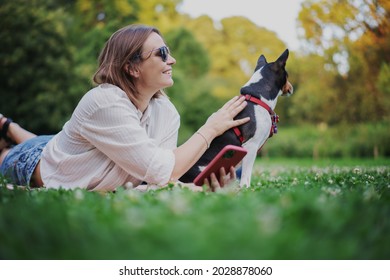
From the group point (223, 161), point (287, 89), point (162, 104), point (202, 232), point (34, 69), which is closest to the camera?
point (202, 232)

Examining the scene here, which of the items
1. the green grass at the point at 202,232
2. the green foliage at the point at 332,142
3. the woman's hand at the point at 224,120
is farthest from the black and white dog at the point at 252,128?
the green foliage at the point at 332,142

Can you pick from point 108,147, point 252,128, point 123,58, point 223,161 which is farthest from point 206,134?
point 123,58

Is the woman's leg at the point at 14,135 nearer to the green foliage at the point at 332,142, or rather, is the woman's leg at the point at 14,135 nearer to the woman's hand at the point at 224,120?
the woman's hand at the point at 224,120

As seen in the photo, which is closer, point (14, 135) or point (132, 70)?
point (132, 70)

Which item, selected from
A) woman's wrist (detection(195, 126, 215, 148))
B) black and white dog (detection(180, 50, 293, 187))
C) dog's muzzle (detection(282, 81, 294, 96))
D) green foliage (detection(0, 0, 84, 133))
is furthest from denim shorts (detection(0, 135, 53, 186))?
green foliage (detection(0, 0, 84, 133))

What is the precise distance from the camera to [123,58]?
408 cm

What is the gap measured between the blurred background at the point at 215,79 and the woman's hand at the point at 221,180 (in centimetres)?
583

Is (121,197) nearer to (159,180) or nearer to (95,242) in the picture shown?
(159,180)

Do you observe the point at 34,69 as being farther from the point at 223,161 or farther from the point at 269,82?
the point at 223,161

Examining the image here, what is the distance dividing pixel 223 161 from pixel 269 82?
Result: 153cm

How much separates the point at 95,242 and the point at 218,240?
0.53 meters

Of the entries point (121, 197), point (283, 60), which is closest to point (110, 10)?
point (283, 60)

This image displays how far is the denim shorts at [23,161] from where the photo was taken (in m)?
4.56

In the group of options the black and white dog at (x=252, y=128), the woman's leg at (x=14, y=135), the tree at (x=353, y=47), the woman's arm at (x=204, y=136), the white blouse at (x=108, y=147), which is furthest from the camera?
the tree at (x=353, y=47)
